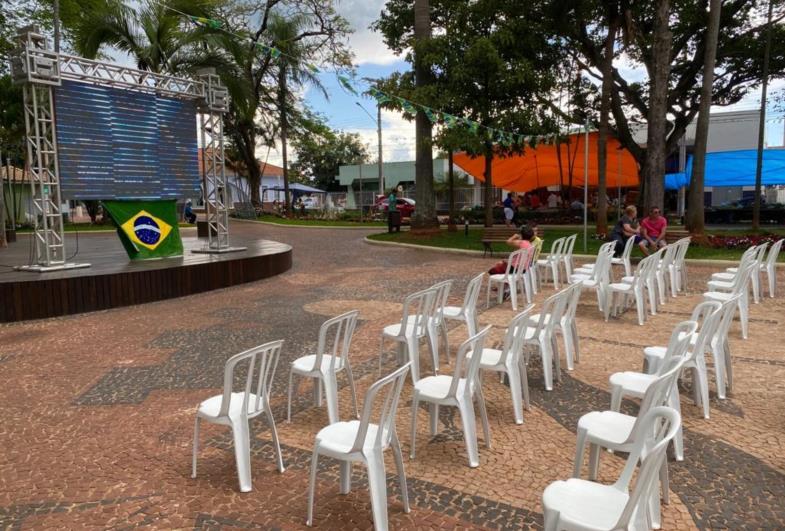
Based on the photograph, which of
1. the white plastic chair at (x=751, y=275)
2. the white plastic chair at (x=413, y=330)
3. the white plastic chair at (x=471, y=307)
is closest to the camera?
the white plastic chair at (x=413, y=330)

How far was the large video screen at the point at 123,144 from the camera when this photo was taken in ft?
32.6

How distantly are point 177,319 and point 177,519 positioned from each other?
5.44 metres

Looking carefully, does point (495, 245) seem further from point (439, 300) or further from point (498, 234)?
point (439, 300)

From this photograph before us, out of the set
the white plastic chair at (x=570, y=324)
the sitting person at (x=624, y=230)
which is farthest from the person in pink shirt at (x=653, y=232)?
the white plastic chair at (x=570, y=324)

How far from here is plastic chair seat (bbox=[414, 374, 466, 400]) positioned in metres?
3.69

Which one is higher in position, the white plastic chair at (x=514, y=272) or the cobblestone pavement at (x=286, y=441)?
the white plastic chair at (x=514, y=272)

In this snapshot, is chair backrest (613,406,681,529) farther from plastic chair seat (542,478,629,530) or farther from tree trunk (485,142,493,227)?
tree trunk (485,142,493,227)

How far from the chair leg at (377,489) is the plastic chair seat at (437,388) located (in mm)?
853

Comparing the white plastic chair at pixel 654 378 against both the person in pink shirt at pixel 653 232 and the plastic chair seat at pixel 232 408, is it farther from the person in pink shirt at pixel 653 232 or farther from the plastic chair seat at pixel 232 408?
the person in pink shirt at pixel 653 232

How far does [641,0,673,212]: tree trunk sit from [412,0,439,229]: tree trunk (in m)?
6.10

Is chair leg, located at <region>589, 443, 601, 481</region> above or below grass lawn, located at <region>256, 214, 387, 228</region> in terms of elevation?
below

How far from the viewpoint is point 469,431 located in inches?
144

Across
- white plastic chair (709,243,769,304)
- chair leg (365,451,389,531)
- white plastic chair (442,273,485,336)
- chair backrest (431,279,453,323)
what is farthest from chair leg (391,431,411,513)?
white plastic chair (709,243,769,304)

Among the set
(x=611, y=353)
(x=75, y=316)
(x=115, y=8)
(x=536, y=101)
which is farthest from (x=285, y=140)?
(x=611, y=353)
